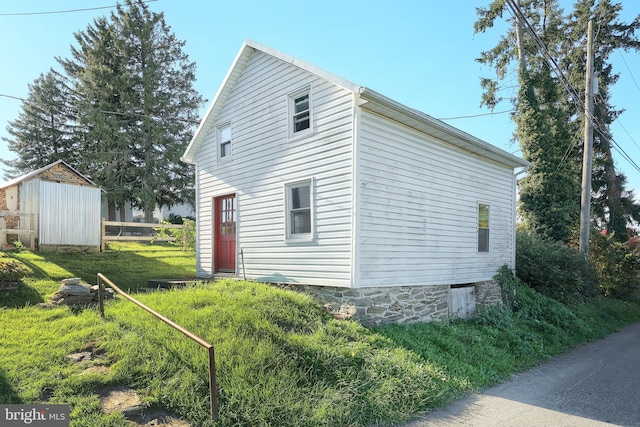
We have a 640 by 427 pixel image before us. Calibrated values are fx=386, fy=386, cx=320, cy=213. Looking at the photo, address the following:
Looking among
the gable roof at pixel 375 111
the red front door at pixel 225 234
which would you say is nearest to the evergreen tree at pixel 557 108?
the gable roof at pixel 375 111

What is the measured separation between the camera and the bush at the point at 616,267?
15344 mm

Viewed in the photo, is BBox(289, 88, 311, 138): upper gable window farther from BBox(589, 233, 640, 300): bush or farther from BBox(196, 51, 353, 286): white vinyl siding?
BBox(589, 233, 640, 300): bush

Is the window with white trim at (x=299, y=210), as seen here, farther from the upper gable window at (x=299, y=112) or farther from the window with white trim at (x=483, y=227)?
the window with white trim at (x=483, y=227)

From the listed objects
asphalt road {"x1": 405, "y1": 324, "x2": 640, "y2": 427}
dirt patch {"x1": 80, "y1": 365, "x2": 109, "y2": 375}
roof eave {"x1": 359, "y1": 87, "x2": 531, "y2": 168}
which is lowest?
asphalt road {"x1": 405, "y1": 324, "x2": 640, "y2": 427}

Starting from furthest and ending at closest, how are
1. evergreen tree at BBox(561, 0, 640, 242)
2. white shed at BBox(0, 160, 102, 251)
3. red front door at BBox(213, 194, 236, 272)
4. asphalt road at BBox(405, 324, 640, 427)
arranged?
evergreen tree at BBox(561, 0, 640, 242), white shed at BBox(0, 160, 102, 251), red front door at BBox(213, 194, 236, 272), asphalt road at BBox(405, 324, 640, 427)

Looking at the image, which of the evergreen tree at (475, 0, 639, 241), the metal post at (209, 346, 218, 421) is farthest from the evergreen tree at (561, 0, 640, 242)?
the metal post at (209, 346, 218, 421)

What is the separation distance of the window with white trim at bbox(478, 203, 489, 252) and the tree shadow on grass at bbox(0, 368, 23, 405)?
390 inches

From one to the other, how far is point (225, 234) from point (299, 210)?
3.00 metres

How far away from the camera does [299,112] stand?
27.7ft

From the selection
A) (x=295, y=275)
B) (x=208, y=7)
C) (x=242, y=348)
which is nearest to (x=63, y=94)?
(x=208, y=7)

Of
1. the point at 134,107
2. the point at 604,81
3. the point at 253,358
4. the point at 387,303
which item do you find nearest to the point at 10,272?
the point at 253,358

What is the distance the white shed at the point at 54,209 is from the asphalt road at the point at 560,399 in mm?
13649

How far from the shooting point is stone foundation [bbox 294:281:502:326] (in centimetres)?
710

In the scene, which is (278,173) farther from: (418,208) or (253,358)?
(253,358)
